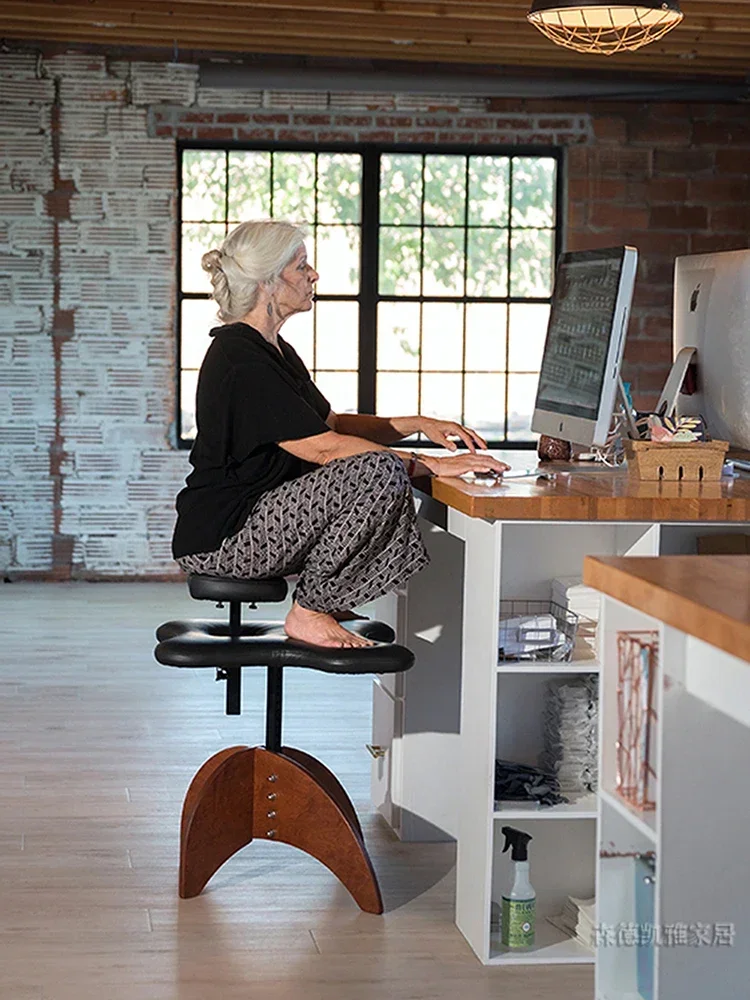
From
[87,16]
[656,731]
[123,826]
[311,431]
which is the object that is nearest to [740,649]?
[656,731]

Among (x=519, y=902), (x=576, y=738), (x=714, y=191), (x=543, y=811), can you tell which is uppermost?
(x=714, y=191)

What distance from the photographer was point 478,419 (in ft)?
28.1

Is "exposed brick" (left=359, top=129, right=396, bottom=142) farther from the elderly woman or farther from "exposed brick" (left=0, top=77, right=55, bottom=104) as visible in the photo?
the elderly woman

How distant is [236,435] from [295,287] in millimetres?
445

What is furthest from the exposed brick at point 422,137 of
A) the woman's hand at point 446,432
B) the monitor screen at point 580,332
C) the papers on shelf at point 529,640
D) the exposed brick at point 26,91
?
the papers on shelf at point 529,640

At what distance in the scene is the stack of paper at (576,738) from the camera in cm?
315

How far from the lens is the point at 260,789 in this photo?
11.1 feet

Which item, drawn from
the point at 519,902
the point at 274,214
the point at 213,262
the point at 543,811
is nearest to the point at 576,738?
the point at 543,811

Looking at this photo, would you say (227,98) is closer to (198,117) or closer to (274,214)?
(198,117)

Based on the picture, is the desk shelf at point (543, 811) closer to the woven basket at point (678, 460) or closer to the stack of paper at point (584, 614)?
the stack of paper at point (584, 614)

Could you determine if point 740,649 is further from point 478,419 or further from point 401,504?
point 478,419

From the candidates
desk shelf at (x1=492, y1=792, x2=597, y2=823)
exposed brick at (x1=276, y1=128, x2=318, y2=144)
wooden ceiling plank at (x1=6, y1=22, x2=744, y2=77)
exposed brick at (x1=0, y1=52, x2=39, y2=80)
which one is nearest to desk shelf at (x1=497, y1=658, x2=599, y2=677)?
desk shelf at (x1=492, y1=792, x2=597, y2=823)

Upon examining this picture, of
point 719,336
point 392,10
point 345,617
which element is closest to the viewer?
point 345,617

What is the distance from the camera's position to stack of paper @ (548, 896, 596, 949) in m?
3.05
